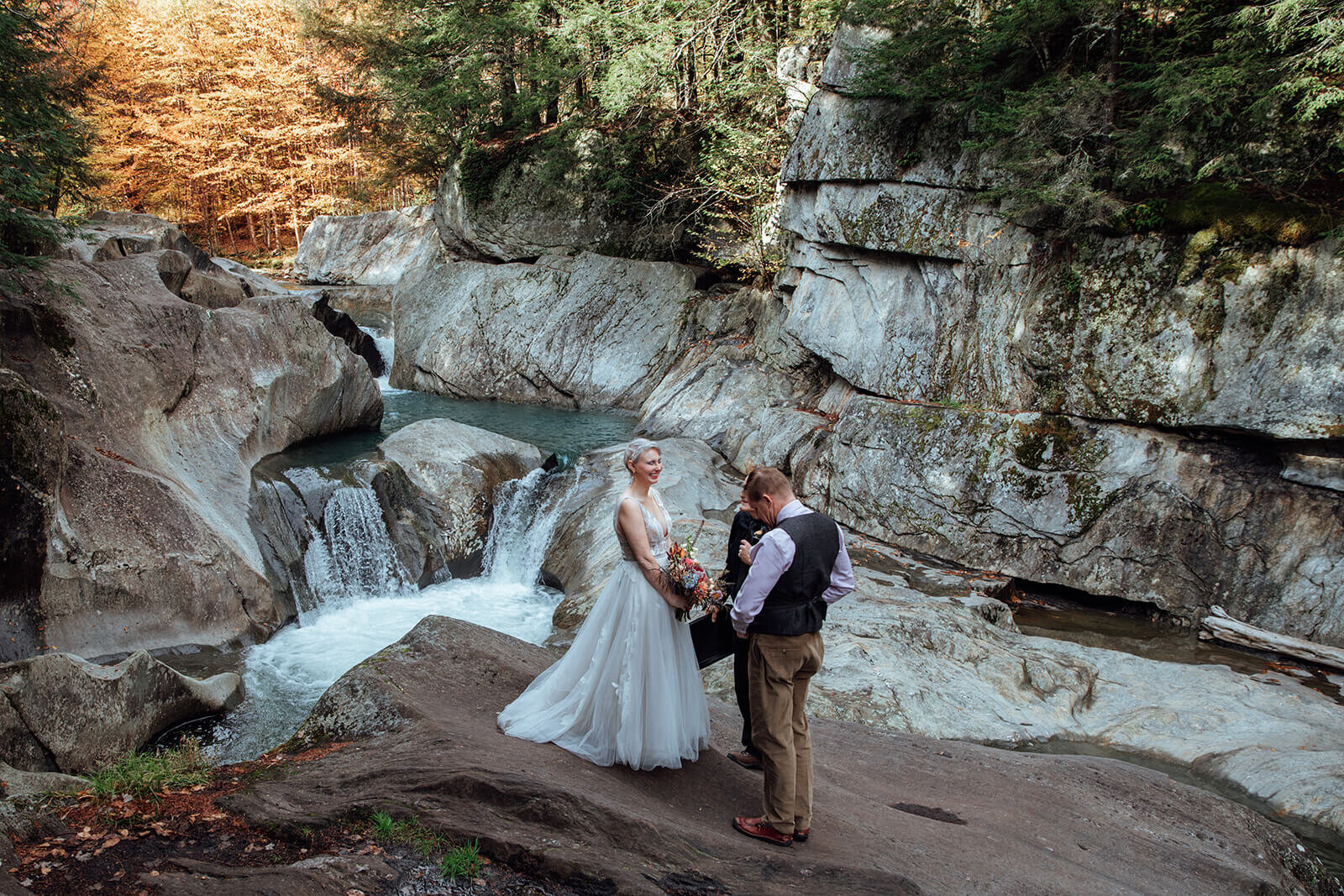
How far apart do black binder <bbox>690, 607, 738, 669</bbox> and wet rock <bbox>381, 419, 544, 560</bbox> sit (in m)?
8.12

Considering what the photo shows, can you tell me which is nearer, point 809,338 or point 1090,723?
point 1090,723

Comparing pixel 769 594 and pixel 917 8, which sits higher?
pixel 917 8

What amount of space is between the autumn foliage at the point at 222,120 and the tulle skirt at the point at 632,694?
107 ft

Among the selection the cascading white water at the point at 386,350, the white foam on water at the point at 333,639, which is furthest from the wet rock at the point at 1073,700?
the cascading white water at the point at 386,350

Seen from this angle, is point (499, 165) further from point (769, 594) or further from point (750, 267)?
point (769, 594)

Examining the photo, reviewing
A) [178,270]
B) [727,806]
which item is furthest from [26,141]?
[727,806]

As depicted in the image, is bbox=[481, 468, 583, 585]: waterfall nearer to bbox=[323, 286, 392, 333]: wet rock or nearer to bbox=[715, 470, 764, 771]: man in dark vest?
bbox=[715, 470, 764, 771]: man in dark vest

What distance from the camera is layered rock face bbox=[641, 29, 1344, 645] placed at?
907cm

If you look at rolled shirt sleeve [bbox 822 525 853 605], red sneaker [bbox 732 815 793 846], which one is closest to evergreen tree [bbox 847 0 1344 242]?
rolled shirt sleeve [bbox 822 525 853 605]

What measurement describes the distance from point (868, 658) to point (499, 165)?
724 inches

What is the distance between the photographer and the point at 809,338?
1471 centimetres

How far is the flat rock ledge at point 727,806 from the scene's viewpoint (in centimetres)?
355

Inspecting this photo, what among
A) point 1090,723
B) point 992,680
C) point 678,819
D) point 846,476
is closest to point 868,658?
point 992,680

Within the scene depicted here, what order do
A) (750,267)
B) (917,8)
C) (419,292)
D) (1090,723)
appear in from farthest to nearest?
A: 1. (419,292)
2. (750,267)
3. (917,8)
4. (1090,723)
